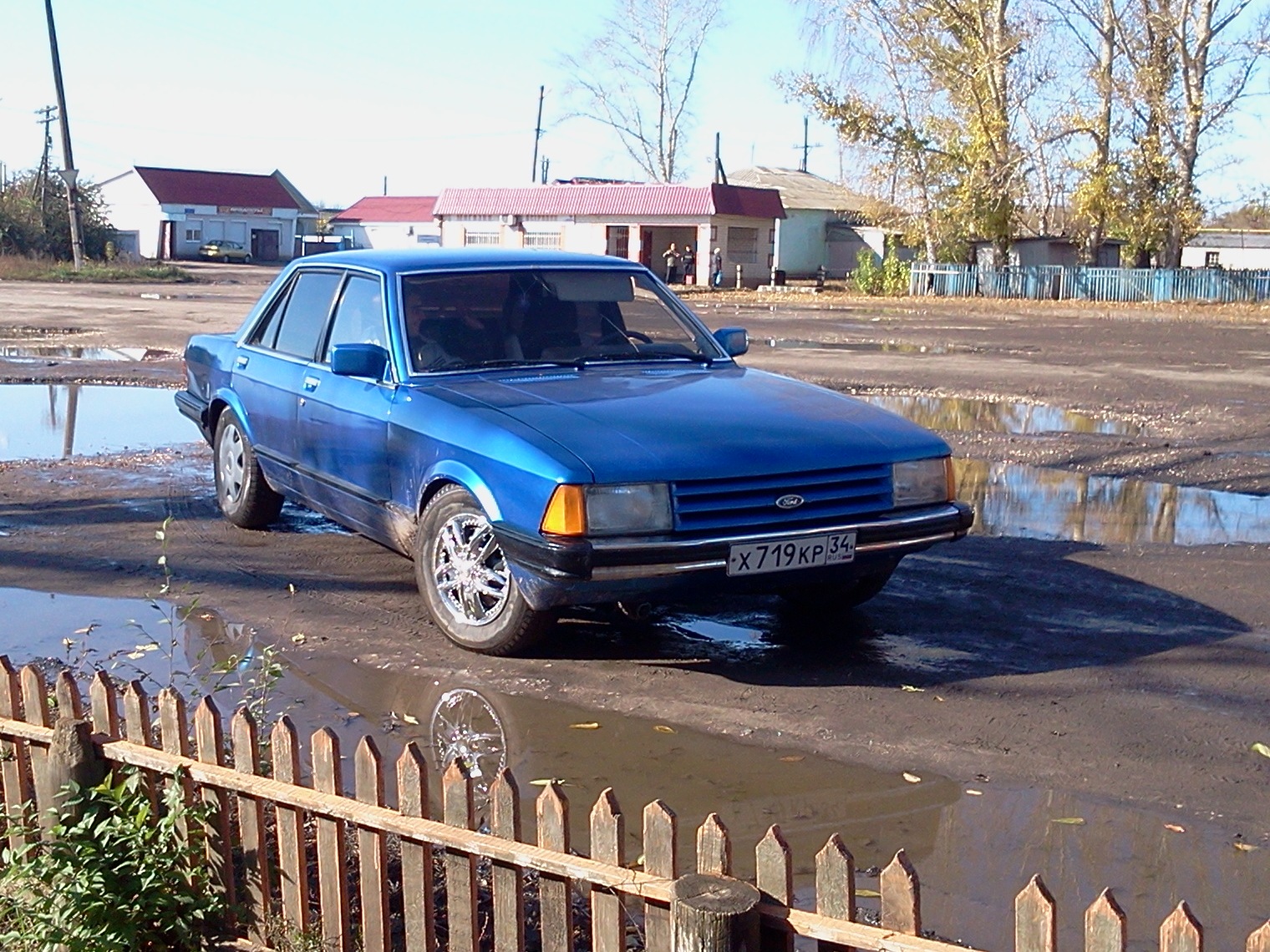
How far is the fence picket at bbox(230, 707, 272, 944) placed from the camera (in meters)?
3.39

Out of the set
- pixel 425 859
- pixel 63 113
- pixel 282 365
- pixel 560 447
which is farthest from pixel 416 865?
pixel 63 113

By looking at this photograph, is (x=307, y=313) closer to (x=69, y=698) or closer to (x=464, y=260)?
(x=464, y=260)

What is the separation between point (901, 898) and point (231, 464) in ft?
22.0

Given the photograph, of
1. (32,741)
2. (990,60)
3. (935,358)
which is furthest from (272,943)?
(990,60)

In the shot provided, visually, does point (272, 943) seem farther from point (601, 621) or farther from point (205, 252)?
point (205, 252)

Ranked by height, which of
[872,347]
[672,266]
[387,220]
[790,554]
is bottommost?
[790,554]

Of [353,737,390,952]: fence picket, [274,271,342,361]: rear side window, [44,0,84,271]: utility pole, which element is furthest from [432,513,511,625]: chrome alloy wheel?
[44,0,84,271]: utility pole

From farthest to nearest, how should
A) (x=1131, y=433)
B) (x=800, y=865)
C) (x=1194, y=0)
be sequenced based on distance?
(x=1194, y=0)
(x=1131, y=433)
(x=800, y=865)

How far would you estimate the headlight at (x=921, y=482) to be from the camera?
19.7 ft

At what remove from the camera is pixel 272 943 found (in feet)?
Answer: 11.2

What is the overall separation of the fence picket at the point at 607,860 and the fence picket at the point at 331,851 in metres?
0.67

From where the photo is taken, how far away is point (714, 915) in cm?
261

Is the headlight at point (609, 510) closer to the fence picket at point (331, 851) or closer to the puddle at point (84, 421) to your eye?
the fence picket at point (331, 851)

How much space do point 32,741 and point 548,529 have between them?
2218 millimetres
